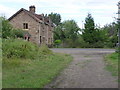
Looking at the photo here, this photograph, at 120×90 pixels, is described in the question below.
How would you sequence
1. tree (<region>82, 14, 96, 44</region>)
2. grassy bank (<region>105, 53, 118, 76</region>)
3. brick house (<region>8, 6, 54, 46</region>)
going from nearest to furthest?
grassy bank (<region>105, 53, 118, 76</region>) → brick house (<region>8, 6, 54, 46</region>) → tree (<region>82, 14, 96, 44</region>)

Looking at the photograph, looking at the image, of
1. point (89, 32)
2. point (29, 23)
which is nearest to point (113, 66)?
point (29, 23)

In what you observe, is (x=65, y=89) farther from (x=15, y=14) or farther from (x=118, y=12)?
(x=15, y=14)

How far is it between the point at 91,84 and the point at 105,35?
137 ft

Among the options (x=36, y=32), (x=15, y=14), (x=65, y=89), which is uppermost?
(x=15, y=14)

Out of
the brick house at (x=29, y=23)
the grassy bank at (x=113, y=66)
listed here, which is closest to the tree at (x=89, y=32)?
the brick house at (x=29, y=23)

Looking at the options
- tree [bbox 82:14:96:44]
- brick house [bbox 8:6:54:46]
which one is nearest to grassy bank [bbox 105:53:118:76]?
brick house [bbox 8:6:54:46]

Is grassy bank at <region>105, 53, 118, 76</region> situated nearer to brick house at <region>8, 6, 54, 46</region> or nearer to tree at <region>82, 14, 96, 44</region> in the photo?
brick house at <region>8, 6, 54, 46</region>

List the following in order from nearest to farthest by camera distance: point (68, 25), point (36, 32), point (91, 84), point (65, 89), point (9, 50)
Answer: point (65, 89), point (91, 84), point (9, 50), point (36, 32), point (68, 25)

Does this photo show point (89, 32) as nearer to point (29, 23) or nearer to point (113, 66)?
point (29, 23)

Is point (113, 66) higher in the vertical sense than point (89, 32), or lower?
lower

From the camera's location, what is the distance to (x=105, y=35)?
49.0 meters

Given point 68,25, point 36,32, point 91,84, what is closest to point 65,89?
point 91,84

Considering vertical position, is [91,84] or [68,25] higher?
[68,25]

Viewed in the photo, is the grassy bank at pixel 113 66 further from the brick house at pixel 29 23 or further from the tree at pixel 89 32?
the tree at pixel 89 32
